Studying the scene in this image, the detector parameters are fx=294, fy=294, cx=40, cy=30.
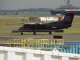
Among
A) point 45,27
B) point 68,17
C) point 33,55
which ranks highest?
point 33,55

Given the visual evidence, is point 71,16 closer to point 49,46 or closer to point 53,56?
point 49,46

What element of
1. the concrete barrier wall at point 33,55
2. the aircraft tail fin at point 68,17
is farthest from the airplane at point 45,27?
the concrete barrier wall at point 33,55

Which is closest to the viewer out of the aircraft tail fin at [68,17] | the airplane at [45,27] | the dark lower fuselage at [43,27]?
the airplane at [45,27]

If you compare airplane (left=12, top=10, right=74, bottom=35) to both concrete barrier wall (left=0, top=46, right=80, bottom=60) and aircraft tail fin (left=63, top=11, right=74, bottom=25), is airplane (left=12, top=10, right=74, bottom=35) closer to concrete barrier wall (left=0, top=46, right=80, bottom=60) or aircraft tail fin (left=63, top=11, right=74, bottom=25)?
aircraft tail fin (left=63, top=11, right=74, bottom=25)

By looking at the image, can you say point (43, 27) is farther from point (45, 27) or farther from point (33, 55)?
point (33, 55)

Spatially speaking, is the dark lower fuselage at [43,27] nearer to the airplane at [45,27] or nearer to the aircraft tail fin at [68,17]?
the airplane at [45,27]

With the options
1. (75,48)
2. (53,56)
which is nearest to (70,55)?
(53,56)

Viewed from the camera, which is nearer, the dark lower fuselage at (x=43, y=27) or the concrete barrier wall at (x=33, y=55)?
the concrete barrier wall at (x=33, y=55)

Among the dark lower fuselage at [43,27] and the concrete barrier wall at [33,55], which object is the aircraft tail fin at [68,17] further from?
the concrete barrier wall at [33,55]

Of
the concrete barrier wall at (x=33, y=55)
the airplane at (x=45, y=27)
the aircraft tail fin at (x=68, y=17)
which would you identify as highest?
the concrete barrier wall at (x=33, y=55)

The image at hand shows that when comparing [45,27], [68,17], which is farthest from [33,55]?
[68,17]

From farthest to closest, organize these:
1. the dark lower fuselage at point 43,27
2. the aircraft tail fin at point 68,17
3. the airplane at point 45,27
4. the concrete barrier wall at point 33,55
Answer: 1. the aircraft tail fin at point 68,17
2. the dark lower fuselage at point 43,27
3. the airplane at point 45,27
4. the concrete barrier wall at point 33,55

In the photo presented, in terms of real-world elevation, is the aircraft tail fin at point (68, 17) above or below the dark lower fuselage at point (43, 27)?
above

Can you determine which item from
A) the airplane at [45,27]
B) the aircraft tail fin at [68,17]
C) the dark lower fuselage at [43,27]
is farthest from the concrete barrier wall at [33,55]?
the aircraft tail fin at [68,17]
